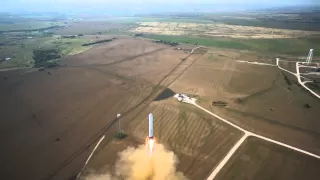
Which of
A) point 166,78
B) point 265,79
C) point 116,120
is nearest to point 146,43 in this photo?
point 166,78

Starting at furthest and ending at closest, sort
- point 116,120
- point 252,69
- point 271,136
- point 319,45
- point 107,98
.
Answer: point 319,45 → point 252,69 → point 107,98 → point 116,120 → point 271,136

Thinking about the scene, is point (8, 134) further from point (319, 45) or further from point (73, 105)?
point (319, 45)

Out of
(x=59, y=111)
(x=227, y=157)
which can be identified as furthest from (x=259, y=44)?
(x=59, y=111)

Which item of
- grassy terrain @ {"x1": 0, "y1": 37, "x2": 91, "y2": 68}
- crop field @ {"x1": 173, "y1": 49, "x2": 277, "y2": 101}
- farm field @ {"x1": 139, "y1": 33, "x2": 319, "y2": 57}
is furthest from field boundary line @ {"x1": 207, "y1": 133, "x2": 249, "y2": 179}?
grassy terrain @ {"x1": 0, "y1": 37, "x2": 91, "y2": 68}

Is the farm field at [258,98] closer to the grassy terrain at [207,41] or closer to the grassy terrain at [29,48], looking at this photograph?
the grassy terrain at [207,41]

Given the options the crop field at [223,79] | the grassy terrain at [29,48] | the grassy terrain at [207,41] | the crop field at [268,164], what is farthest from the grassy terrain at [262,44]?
the crop field at [268,164]

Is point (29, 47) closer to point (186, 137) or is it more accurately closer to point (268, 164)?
point (186, 137)
